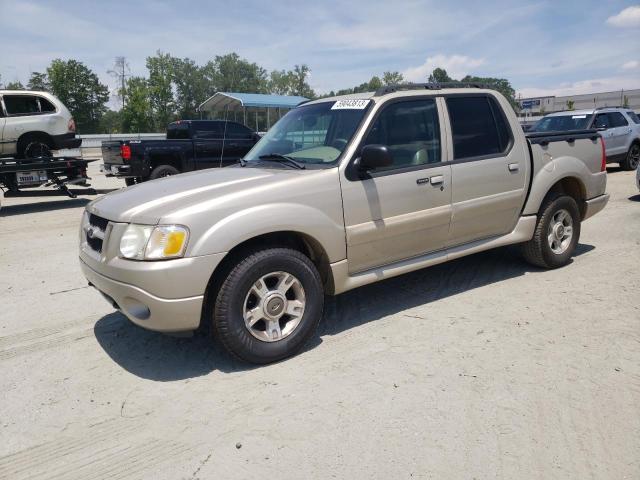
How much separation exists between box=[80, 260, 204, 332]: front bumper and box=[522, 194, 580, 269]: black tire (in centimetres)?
353

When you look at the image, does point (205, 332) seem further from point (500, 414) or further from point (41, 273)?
point (41, 273)

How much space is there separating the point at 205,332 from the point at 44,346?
1210 millimetres

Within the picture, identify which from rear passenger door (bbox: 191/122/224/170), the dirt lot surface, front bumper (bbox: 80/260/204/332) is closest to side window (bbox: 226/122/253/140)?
rear passenger door (bbox: 191/122/224/170)

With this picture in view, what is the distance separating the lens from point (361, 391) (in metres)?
3.10

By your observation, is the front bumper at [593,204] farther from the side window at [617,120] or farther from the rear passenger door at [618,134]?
the side window at [617,120]

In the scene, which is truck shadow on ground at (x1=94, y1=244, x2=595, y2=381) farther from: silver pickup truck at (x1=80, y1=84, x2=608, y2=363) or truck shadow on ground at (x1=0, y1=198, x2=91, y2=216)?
truck shadow on ground at (x1=0, y1=198, x2=91, y2=216)

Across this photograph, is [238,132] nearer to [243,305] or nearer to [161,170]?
[161,170]

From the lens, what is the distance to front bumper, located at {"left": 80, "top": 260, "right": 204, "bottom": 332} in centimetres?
314

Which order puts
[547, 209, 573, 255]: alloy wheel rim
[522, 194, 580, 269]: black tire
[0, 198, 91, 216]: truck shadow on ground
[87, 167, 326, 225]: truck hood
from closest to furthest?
1. [87, 167, 326, 225]: truck hood
2. [522, 194, 580, 269]: black tire
3. [547, 209, 573, 255]: alloy wheel rim
4. [0, 198, 91, 216]: truck shadow on ground

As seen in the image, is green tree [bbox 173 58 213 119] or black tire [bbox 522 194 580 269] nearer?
black tire [bbox 522 194 580 269]

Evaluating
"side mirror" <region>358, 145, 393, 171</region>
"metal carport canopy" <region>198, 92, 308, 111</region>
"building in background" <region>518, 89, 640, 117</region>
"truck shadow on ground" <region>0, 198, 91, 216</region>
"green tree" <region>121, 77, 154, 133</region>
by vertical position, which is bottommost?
"truck shadow on ground" <region>0, 198, 91, 216</region>

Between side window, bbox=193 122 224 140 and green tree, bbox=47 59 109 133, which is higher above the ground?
green tree, bbox=47 59 109 133

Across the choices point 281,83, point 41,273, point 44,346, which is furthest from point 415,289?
point 281,83

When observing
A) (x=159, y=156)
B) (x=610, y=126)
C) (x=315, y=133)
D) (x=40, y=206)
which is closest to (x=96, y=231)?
(x=315, y=133)
